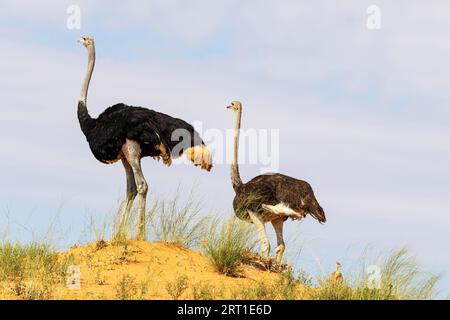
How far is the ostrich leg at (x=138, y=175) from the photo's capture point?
1532cm

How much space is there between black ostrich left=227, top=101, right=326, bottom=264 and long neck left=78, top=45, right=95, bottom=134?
314 centimetres

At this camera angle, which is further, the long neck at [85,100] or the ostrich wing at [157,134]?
the long neck at [85,100]

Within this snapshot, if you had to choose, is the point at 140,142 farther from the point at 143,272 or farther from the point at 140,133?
the point at 143,272

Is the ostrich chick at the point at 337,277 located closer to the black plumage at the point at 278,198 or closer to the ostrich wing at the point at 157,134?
the black plumage at the point at 278,198

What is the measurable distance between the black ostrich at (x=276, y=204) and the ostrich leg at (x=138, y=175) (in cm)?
166

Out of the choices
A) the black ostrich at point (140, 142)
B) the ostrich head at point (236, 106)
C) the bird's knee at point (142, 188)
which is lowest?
the bird's knee at point (142, 188)

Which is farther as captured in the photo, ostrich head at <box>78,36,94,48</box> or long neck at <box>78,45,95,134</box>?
ostrich head at <box>78,36,94,48</box>

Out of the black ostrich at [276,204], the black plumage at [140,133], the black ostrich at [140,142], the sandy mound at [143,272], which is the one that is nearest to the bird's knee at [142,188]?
the black ostrich at [140,142]

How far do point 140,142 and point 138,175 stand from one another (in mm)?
593

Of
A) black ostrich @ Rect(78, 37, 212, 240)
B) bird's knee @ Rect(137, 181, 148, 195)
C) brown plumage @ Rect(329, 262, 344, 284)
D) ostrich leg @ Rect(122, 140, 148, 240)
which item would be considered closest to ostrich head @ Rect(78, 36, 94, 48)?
black ostrich @ Rect(78, 37, 212, 240)

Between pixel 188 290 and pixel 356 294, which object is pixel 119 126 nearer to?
pixel 188 290

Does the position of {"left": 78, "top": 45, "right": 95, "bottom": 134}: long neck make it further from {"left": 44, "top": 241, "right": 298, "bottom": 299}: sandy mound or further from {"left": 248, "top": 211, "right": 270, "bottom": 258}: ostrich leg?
{"left": 248, "top": 211, "right": 270, "bottom": 258}: ostrich leg

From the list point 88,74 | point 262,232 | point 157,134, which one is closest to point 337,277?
point 262,232

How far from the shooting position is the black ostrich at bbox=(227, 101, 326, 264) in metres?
15.4
